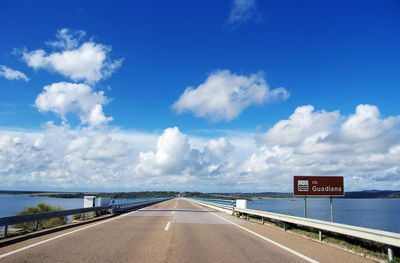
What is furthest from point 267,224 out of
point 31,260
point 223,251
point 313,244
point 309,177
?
point 31,260

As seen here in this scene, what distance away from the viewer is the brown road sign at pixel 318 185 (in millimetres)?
14548

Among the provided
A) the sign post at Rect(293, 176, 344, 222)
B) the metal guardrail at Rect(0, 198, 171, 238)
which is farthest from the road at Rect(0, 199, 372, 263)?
the sign post at Rect(293, 176, 344, 222)

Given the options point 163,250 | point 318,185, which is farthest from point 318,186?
point 163,250

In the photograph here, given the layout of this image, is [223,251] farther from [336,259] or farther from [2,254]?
[2,254]

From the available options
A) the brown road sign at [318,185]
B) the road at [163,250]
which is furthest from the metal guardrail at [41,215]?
the brown road sign at [318,185]

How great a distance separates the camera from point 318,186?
14.9m

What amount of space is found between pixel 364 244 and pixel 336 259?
2.24m

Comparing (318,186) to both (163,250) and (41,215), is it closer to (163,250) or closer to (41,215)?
(163,250)

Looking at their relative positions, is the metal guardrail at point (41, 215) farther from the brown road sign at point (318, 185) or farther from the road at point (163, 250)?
the brown road sign at point (318, 185)

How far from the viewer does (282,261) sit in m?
7.15

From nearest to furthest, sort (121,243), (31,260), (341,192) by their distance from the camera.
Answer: (31,260) < (121,243) < (341,192)

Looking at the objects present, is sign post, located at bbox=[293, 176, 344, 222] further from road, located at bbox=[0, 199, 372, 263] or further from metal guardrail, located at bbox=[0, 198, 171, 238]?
metal guardrail, located at bbox=[0, 198, 171, 238]

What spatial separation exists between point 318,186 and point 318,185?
0.15 ft

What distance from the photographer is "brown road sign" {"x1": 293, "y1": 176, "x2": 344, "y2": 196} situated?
47.7ft
